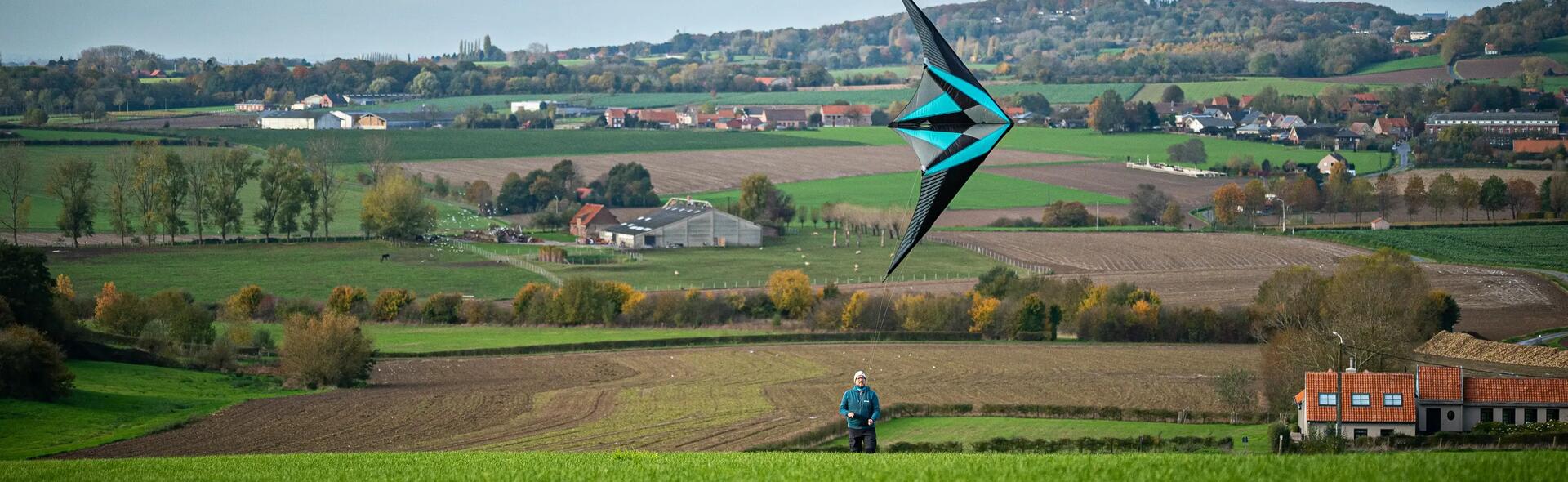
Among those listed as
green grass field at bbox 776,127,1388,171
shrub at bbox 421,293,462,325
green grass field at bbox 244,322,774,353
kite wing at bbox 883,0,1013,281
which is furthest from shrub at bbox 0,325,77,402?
green grass field at bbox 776,127,1388,171

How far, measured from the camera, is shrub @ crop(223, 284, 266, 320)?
56625 millimetres

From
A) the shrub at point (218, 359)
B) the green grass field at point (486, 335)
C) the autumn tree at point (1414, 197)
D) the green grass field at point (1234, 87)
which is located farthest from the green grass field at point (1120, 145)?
the shrub at point (218, 359)

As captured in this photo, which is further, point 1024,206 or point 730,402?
point 1024,206

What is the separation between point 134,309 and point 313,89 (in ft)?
389

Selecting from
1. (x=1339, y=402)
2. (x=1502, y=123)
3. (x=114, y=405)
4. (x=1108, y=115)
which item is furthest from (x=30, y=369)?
(x=1108, y=115)

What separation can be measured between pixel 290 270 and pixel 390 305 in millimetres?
11191

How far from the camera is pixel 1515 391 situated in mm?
31125

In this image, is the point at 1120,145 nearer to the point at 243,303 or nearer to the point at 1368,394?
the point at 243,303

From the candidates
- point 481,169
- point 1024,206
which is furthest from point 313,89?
point 1024,206

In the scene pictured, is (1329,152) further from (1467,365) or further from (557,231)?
(1467,365)

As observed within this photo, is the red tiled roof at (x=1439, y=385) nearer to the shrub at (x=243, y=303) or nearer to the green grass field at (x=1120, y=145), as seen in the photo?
the shrub at (x=243, y=303)

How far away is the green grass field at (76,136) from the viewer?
102 metres

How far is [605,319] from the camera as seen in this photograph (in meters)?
55.8

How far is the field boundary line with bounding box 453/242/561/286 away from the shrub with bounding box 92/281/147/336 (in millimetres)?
16242
